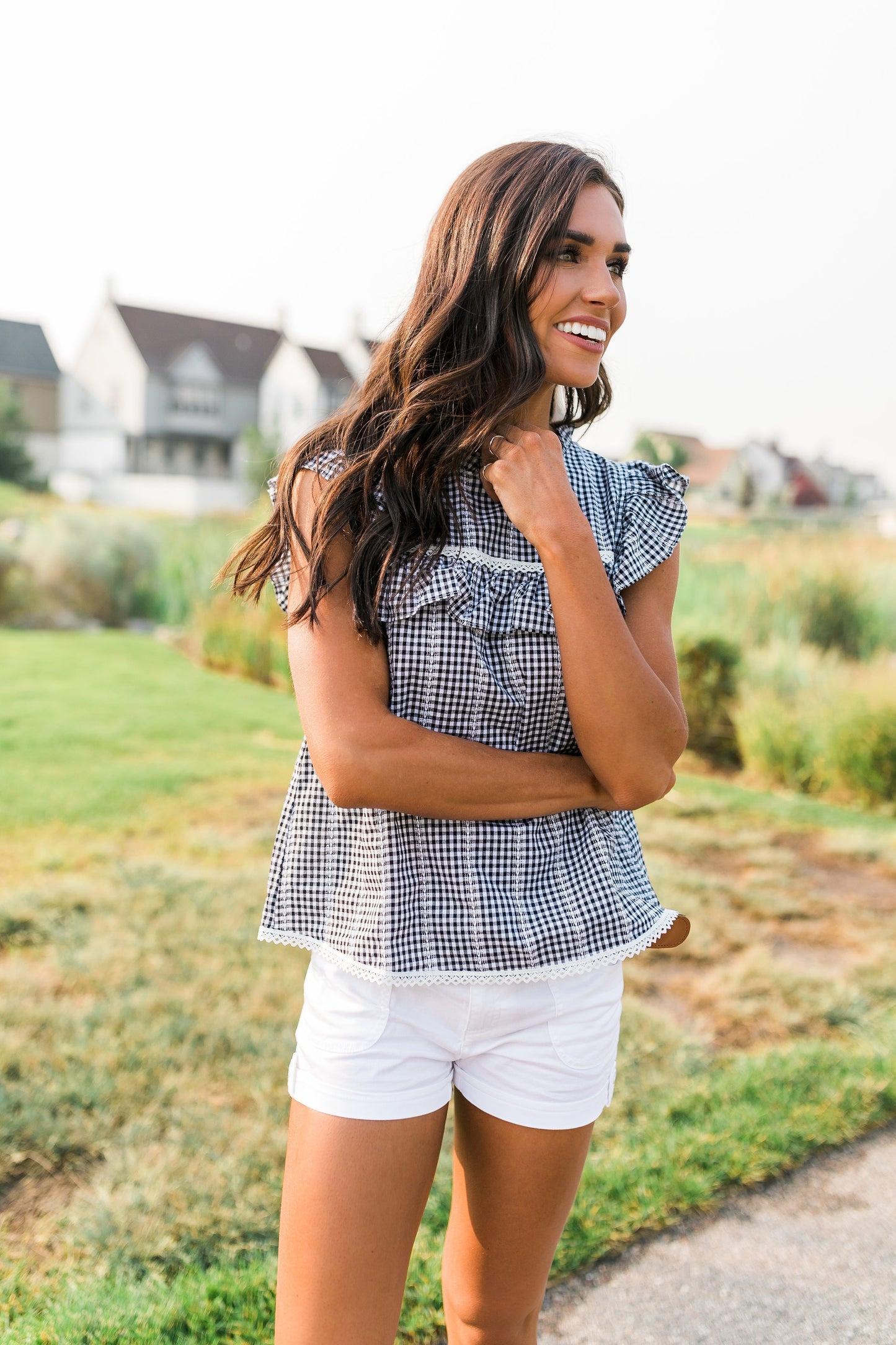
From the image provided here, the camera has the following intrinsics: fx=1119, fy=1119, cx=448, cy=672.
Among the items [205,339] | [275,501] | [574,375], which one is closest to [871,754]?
[574,375]

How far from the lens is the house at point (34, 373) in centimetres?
1695

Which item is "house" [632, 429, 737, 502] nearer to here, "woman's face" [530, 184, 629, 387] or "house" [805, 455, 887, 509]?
"house" [805, 455, 887, 509]

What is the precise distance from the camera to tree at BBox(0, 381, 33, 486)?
1384cm

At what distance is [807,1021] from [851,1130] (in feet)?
2.42

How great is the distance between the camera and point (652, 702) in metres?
1.55

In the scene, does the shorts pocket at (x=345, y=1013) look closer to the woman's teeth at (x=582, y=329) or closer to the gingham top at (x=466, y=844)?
the gingham top at (x=466, y=844)

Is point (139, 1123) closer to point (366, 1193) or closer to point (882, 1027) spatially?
point (366, 1193)

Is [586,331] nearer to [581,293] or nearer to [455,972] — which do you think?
[581,293]

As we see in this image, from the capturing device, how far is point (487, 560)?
63.6 inches

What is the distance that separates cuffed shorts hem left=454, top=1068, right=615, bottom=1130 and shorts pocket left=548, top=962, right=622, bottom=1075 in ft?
0.21

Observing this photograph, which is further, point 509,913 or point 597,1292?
point 597,1292

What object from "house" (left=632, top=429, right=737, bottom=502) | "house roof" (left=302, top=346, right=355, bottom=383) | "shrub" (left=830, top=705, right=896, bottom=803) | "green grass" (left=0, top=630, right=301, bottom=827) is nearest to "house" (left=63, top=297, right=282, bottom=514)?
"house roof" (left=302, top=346, right=355, bottom=383)

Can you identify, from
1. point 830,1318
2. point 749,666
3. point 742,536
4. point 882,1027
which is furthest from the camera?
point 742,536

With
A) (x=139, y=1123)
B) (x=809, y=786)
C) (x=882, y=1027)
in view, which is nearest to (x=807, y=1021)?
(x=882, y=1027)
